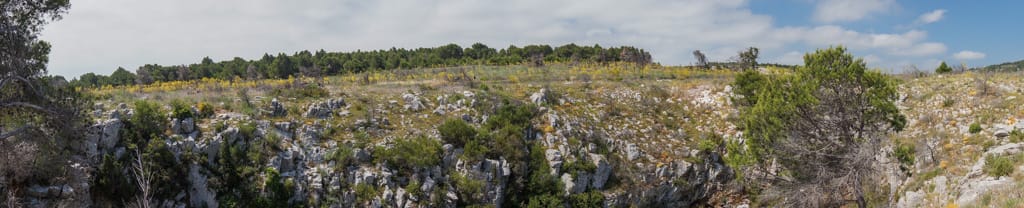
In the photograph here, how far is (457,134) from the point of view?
66.0ft

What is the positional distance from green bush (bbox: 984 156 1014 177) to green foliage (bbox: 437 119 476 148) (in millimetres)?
15783

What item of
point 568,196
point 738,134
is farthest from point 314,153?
point 738,134

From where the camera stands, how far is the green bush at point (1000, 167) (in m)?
12.1

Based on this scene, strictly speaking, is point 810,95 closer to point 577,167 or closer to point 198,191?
point 577,167

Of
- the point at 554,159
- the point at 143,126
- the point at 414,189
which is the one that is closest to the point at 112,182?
the point at 143,126

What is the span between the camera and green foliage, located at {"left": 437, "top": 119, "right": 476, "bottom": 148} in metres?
20.1

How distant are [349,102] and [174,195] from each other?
331 inches

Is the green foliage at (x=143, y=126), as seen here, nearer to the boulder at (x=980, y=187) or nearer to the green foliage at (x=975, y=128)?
the boulder at (x=980, y=187)

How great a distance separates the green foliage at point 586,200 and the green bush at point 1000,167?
37.1 ft

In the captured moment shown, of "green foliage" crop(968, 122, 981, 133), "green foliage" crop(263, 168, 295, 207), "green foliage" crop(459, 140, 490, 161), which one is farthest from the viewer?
"green foliage" crop(459, 140, 490, 161)

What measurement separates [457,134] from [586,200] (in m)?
5.79

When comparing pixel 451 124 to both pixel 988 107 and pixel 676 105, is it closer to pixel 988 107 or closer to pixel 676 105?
pixel 676 105

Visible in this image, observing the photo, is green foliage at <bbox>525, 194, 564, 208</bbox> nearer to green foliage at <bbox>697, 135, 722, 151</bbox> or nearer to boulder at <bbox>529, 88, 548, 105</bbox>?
boulder at <bbox>529, 88, 548, 105</bbox>

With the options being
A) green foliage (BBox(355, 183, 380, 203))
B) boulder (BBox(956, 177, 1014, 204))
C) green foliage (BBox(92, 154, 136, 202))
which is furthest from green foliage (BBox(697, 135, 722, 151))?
green foliage (BBox(92, 154, 136, 202))
